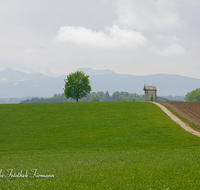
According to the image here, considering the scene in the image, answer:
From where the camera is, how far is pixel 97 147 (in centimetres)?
2798

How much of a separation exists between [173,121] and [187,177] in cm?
2956

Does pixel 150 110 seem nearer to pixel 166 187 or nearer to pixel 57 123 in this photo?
pixel 57 123

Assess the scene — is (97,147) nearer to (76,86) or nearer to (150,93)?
(150,93)

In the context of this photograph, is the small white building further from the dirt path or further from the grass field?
the dirt path

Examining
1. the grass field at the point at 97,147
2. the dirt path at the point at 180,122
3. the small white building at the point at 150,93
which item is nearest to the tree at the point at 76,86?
the grass field at the point at 97,147

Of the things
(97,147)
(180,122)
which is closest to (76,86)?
(180,122)

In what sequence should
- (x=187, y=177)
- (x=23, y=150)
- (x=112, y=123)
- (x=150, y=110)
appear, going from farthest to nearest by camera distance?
(x=150, y=110) → (x=112, y=123) → (x=23, y=150) → (x=187, y=177)

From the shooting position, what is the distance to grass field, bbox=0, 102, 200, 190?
1226 cm

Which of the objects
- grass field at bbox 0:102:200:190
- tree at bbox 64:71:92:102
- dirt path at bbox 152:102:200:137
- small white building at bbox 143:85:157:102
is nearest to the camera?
grass field at bbox 0:102:200:190

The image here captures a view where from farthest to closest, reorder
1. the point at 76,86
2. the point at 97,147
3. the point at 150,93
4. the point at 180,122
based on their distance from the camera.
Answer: the point at 76,86
the point at 150,93
the point at 180,122
the point at 97,147

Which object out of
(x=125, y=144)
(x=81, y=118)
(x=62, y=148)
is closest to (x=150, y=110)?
(x=81, y=118)

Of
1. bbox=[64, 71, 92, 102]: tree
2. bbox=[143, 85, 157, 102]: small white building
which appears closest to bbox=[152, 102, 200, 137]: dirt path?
bbox=[143, 85, 157, 102]: small white building

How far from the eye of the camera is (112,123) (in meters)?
39.3

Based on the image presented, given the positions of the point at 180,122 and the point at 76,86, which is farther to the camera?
the point at 76,86
